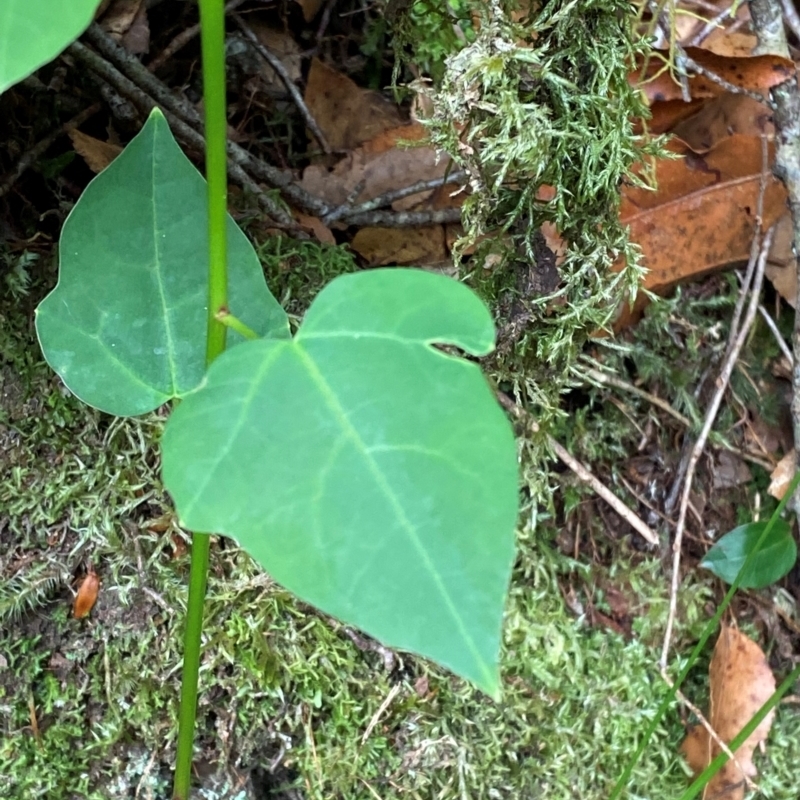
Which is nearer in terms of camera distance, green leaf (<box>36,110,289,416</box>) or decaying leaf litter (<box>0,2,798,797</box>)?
green leaf (<box>36,110,289,416</box>)

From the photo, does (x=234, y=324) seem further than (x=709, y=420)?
No

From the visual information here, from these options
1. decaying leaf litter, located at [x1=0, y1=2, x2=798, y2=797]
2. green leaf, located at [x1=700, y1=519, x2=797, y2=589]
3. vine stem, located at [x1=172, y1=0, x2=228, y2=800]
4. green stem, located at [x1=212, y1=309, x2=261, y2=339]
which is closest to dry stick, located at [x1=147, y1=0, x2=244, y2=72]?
decaying leaf litter, located at [x1=0, y1=2, x2=798, y2=797]

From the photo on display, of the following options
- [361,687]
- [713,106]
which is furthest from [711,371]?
[361,687]

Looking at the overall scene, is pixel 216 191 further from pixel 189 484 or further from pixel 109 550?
pixel 109 550

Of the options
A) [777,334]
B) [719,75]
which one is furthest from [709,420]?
[719,75]

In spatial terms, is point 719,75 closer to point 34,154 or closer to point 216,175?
point 216,175

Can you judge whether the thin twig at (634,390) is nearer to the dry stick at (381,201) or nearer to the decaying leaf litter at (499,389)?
the decaying leaf litter at (499,389)

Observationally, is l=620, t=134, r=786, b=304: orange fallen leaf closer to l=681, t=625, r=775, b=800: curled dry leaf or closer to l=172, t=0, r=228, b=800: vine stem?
l=681, t=625, r=775, b=800: curled dry leaf
